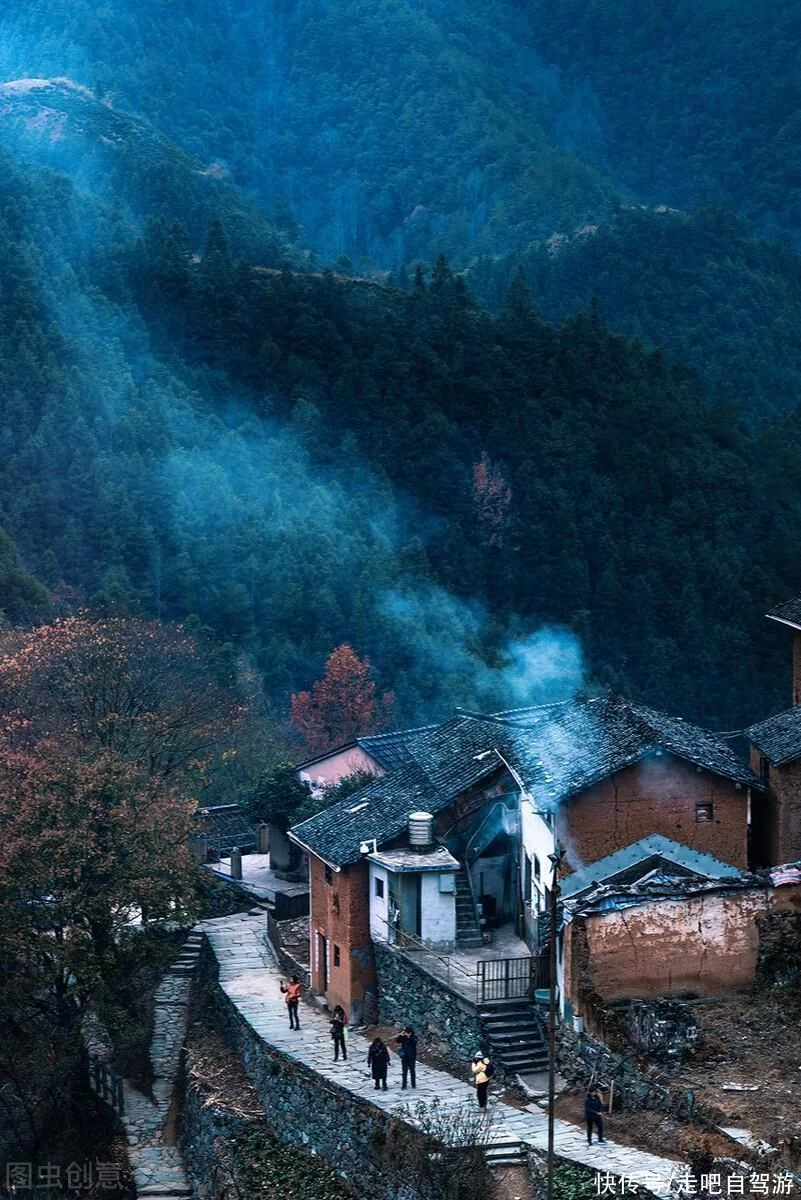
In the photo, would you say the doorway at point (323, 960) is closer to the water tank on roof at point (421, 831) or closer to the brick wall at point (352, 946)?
the brick wall at point (352, 946)

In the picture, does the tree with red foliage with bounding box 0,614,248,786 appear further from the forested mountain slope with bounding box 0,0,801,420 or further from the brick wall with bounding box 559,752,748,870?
the forested mountain slope with bounding box 0,0,801,420

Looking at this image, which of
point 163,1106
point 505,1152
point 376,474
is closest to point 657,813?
point 505,1152

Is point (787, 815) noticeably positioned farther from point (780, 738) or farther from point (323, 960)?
point (323, 960)

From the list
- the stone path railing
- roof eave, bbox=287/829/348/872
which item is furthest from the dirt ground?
the stone path railing

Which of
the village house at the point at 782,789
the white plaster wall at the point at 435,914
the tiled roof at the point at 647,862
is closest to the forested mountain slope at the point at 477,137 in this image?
the village house at the point at 782,789

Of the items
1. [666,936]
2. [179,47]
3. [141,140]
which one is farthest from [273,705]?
[179,47]

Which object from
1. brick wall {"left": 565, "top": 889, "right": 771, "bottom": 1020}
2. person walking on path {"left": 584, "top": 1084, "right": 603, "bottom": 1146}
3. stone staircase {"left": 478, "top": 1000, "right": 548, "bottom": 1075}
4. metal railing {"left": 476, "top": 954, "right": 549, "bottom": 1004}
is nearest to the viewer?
person walking on path {"left": 584, "top": 1084, "right": 603, "bottom": 1146}
